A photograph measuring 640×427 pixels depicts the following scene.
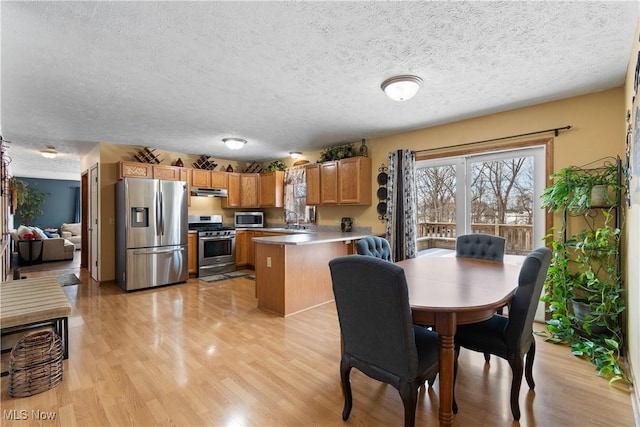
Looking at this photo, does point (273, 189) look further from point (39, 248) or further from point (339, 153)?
point (39, 248)

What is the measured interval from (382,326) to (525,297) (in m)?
0.88

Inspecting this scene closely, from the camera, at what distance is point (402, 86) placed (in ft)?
8.39

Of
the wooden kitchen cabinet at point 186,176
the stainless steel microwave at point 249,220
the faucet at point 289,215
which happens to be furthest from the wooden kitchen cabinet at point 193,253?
the faucet at point 289,215

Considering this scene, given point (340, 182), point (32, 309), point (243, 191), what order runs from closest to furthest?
1. point (32, 309)
2. point (340, 182)
3. point (243, 191)

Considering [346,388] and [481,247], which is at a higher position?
[481,247]

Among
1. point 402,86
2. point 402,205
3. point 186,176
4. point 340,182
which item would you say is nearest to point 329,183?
point 340,182

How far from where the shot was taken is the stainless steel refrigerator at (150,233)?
4566mm

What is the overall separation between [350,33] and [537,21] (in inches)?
44.7

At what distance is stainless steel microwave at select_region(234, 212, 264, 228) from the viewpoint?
643 cm

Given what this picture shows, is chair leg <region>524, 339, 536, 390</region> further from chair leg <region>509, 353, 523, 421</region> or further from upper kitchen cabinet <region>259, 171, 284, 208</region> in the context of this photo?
upper kitchen cabinet <region>259, 171, 284, 208</region>

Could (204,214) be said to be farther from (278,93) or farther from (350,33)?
(350,33)

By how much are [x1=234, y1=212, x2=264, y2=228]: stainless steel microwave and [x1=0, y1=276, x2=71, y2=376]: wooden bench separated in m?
3.72

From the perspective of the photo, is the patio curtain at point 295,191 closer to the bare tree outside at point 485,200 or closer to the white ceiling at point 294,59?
the white ceiling at point 294,59

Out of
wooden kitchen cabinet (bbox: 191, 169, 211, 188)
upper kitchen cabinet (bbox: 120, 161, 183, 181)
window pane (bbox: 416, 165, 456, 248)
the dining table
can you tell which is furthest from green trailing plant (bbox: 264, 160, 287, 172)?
the dining table
